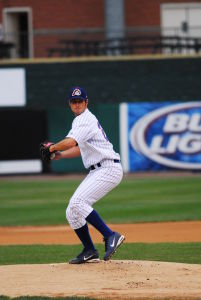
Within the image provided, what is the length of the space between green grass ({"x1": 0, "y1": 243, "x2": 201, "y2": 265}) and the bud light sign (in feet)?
42.3

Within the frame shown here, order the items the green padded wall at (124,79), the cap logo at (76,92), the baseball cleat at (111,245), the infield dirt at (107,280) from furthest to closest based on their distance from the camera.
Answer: the green padded wall at (124,79)
the baseball cleat at (111,245)
the cap logo at (76,92)
the infield dirt at (107,280)

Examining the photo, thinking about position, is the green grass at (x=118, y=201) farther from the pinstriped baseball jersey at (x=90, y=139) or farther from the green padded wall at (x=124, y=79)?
the pinstriped baseball jersey at (x=90, y=139)

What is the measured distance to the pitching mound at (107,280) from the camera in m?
7.72

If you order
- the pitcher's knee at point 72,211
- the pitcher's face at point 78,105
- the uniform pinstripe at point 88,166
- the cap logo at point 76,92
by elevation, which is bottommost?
the pitcher's knee at point 72,211

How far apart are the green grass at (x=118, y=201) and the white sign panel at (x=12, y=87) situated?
2.84 meters

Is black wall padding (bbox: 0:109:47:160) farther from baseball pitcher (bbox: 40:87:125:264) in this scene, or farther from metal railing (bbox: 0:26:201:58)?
baseball pitcher (bbox: 40:87:125:264)

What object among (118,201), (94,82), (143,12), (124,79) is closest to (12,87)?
(94,82)

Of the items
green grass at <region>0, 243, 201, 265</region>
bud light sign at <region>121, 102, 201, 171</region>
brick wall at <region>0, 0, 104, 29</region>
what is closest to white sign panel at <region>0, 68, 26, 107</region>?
bud light sign at <region>121, 102, 201, 171</region>

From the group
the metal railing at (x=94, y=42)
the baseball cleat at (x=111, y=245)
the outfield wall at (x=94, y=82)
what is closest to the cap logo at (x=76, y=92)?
the baseball cleat at (x=111, y=245)

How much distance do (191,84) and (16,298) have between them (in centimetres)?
1901

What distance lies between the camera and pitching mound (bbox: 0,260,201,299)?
25.3 feet

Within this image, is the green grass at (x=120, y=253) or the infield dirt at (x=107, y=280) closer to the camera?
the infield dirt at (x=107, y=280)

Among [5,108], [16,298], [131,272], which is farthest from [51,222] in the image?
[5,108]

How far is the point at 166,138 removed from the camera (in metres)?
24.9
